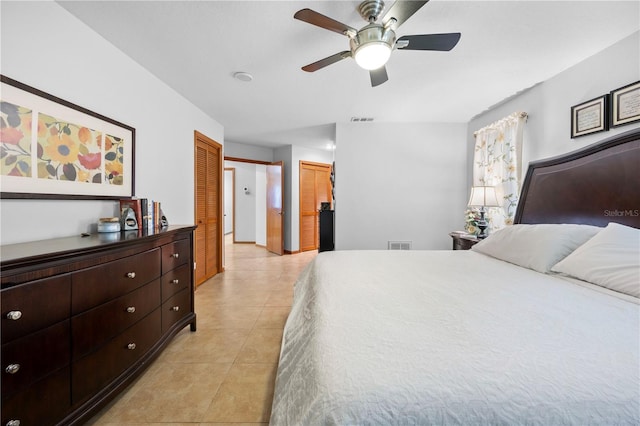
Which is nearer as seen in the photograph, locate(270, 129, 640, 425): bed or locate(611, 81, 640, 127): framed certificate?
locate(270, 129, 640, 425): bed

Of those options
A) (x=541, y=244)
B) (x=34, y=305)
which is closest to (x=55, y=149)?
(x=34, y=305)

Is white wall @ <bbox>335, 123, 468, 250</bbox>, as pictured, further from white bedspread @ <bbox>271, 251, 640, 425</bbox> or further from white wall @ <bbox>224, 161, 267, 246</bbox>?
white wall @ <bbox>224, 161, 267, 246</bbox>

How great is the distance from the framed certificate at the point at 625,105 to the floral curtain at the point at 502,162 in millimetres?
861

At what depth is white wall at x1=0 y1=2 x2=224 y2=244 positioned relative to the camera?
1356 mm

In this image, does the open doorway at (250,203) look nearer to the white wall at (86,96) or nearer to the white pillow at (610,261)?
the white wall at (86,96)

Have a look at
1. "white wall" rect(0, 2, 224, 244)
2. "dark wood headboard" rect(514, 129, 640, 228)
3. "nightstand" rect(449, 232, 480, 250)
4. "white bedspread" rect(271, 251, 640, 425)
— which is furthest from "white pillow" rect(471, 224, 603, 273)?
"white wall" rect(0, 2, 224, 244)

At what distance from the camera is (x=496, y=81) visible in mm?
2584

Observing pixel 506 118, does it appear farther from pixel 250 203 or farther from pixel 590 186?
pixel 250 203

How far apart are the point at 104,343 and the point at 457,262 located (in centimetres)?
224


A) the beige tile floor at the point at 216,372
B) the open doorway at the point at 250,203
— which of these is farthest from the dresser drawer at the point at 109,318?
the open doorway at the point at 250,203

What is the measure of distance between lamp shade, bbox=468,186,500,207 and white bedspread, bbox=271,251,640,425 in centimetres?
170

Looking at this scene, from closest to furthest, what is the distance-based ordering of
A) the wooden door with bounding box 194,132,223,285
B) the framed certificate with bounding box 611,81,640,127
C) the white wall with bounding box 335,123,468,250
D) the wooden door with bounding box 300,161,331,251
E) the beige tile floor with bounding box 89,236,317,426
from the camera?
the beige tile floor with bounding box 89,236,317,426 → the framed certificate with bounding box 611,81,640,127 → the wooden door with bounding box 194,132,223,285 → the white wall with bounding box 335,123,468,250 → the wooden door with bounding box 300,161,331,251

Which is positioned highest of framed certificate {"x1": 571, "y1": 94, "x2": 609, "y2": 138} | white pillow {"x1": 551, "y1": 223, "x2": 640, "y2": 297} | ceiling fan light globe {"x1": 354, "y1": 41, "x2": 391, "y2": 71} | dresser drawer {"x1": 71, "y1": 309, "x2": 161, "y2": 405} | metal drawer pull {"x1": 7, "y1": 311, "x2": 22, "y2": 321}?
ceiling fan light globe {"x1": 354, "y1": 41, "x2": 391, "y2": 71}

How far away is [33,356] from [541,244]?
2798 mm
